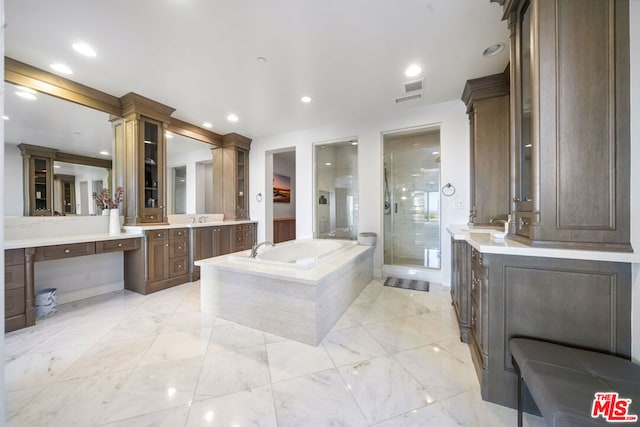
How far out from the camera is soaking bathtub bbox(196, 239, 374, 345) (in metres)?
1.88

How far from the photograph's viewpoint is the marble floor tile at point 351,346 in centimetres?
170

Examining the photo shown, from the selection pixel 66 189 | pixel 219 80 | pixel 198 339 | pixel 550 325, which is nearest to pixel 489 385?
pixel 550 325

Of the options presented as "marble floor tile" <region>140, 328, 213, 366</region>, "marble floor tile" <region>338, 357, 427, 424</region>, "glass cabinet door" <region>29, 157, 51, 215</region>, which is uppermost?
"glass cabinet door" <region>29, 157, 51, 215</region>

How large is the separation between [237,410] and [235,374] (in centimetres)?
29

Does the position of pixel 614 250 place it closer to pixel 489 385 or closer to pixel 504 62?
pixel 489 385

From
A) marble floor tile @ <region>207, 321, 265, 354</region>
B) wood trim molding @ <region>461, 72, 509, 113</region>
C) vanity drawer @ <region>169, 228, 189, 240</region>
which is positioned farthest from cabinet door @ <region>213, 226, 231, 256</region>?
wood trim molding @ <region>461, 72, 509, 113</region>

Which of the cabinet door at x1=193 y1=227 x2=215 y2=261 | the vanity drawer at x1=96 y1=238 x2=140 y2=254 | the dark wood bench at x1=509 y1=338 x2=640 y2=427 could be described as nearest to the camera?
the dark wood bench at x1=509 y1=338 x2=640 y2=427

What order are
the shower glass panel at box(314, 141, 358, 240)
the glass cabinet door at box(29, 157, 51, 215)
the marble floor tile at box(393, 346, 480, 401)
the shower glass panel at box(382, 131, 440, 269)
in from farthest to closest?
the shower glass panel at box(314, 141, 358, 240)
the shower glass panel at box(382, 131, 440, 269)
the glass cabinet door at box(29, 157, 51, 215)
the marble floor tile at box(393, 346, 480, 401)

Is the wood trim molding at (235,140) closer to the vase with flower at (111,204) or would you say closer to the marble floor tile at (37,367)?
the vase with flower at (111,204)

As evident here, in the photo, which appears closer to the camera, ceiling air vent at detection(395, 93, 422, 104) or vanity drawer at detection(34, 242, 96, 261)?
vanity drawer at detection(34, 242, 96, 261)

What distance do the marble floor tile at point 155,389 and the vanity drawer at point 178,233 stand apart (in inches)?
80.7

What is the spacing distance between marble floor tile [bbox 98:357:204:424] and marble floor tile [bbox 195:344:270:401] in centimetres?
6

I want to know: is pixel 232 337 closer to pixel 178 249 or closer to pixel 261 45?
pixel 178 249

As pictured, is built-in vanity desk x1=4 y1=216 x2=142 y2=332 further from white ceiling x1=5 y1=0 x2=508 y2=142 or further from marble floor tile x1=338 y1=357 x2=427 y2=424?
marble floor tile x1=338 y1=357 x2=427 y2=424
